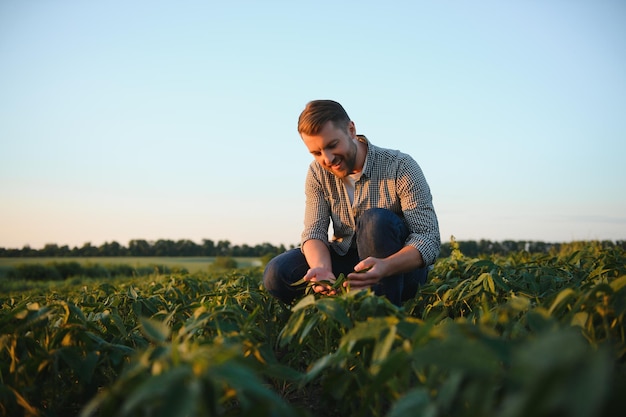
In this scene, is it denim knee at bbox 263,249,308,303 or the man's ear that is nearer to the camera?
denim knee at bbox 263,249,308,303

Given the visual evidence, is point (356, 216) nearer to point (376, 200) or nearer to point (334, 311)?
point (376, 200)

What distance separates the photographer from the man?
2.42 metres

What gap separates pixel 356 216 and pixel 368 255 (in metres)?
0.46

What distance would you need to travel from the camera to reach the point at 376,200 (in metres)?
2.83

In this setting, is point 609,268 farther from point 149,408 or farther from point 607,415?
point 149,408

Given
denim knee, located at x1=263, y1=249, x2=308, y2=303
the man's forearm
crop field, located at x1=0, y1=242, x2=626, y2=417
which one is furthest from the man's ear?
crop field, located at x1=0, y1=242, x2=626, y2=417

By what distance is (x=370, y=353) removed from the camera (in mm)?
1263

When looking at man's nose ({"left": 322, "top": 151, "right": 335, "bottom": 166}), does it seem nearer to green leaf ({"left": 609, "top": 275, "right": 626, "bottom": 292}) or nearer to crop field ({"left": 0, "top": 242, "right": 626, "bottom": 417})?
crop field ({"left": 0, "top": 242, "right": 626, "bottom": 417})

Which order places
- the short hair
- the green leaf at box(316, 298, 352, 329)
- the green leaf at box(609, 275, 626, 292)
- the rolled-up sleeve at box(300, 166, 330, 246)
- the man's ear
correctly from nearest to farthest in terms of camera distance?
the green leaf at box(609, 275, 626, 292) → the green leaf at box(316, 298, 352, 329) → the short hair → the man's ear → the rolled-up sleeve at box(300, 166, 330, 246)

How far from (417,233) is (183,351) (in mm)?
1832

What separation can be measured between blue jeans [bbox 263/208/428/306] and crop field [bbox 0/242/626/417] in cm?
33

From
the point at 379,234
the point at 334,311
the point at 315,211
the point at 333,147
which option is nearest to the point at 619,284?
the point at 334,311

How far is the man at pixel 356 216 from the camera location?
2.42 metres

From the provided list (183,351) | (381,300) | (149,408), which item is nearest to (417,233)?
(381,300)
